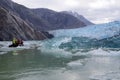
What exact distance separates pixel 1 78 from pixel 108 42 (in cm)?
1883

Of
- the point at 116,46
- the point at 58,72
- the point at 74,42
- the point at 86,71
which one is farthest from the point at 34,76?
the point at 74,42

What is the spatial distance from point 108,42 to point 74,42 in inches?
155

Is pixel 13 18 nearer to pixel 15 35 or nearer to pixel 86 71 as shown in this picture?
pixel 15 35

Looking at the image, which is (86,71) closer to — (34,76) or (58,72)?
(58,72)

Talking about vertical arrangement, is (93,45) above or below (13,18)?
below

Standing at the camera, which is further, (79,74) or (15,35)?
(15,35)

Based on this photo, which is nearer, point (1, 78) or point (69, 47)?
point (1, 78)

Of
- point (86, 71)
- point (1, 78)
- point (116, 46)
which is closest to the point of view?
point (1, 78)

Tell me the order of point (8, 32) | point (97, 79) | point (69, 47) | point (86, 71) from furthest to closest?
point (8, 32) < point (69, 47) < point (86, 71) < point (97, 79)

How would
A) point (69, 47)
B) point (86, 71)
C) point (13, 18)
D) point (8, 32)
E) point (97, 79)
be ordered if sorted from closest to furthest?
point (97, 79) → point (86, 71) → point (69, 47) → point (8, 32) → point (13, 18)

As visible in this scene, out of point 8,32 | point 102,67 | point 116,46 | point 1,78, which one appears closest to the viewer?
point 1,78

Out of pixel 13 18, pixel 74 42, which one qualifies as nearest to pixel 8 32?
pixel 13 18

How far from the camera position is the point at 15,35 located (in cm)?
8212

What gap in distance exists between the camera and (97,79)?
11.0 meters
